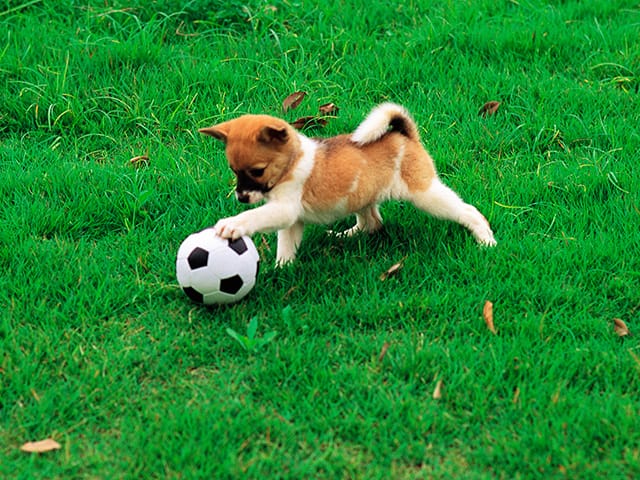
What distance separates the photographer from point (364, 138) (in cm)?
504

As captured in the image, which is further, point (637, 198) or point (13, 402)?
point (637, 198)

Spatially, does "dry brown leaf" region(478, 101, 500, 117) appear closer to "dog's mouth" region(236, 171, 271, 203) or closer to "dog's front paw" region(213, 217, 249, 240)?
"dog's mouth" region(236, 171, 271, 203)

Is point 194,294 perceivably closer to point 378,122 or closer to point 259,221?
point 259,221

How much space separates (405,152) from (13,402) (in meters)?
2.44

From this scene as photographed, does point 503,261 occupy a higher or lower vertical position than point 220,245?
lower

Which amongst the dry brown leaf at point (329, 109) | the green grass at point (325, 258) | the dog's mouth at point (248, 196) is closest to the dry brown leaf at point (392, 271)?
the green grass at point (325, 258)

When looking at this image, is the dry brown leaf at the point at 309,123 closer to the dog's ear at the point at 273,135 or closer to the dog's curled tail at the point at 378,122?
the dog's curled tail at the point at 378,122

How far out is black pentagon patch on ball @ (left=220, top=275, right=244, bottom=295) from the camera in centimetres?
452

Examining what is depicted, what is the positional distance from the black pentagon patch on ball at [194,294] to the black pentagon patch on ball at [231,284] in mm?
122

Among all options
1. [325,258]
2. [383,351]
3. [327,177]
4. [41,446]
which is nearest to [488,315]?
[383,351]

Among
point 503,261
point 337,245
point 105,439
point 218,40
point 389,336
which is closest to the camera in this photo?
point 105,439

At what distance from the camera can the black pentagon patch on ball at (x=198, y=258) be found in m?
4.51

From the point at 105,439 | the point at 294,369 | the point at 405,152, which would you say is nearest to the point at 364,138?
the point at 405,152

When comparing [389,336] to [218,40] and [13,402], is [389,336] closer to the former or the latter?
[13,402]
